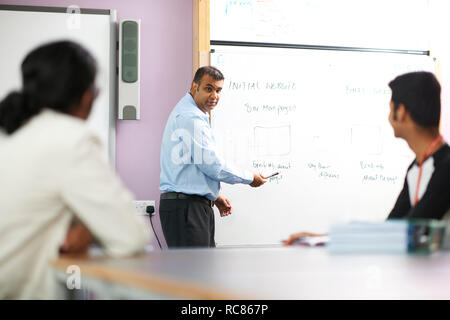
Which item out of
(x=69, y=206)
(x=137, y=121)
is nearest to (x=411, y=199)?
(x=69, y=206)

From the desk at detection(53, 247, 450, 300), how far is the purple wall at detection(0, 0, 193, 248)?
2430mm

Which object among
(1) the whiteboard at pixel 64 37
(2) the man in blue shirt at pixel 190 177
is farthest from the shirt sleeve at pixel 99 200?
(1) the whiteboard at pixel 64 37

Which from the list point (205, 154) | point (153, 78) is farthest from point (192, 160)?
point (153, 78)

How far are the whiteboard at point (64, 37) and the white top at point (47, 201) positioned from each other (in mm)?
2492

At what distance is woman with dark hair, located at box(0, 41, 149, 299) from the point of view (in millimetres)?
1309

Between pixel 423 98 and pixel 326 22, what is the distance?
2.14 m

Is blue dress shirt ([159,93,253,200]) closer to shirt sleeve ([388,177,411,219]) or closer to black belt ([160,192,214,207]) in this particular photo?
black belt ([160,192,214,207])

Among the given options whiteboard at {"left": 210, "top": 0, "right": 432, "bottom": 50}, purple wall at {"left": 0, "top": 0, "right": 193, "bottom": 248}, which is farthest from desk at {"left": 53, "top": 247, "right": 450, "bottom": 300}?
whiteboard at {"left": 210, "top": 0, "right": 432, "bottom": 50}

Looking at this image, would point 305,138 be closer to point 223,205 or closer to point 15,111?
point 223,205

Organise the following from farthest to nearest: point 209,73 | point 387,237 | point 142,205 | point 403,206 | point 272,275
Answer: point 142,205 → point 209,73 → point 403,206 → point 387,237 → point 272,275

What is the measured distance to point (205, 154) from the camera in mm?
3156

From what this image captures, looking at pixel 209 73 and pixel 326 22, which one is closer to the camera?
pixel 209 73

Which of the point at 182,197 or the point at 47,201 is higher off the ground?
the point at 47,201

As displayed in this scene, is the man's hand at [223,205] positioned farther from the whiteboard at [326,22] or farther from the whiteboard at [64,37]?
the whiteboard at [326,22]
